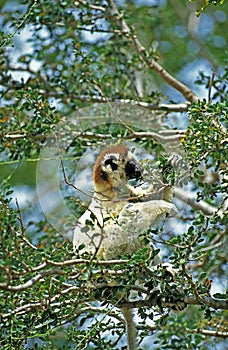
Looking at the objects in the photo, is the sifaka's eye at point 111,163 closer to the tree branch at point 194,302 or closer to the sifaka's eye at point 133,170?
the sifaka's eye at point 133,170

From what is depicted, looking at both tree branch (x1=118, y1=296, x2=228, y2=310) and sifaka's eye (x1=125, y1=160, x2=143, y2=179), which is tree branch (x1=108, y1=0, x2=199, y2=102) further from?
tree branch (x1=118, y1=296, x2=228, y2=310)

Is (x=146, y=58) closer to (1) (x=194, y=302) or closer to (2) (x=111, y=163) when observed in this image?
(2) (x=111, y=163)

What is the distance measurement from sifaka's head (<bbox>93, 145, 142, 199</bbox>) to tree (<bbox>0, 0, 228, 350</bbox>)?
0.20ft

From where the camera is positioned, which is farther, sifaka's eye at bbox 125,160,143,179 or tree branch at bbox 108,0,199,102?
tree branch at bbox 108,0,199,102

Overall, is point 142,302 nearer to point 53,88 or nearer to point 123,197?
point 123,197

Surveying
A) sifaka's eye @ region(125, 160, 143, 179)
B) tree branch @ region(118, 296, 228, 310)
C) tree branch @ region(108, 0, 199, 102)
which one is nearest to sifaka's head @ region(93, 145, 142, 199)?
sifaka's eye @ region(125, 160, 143, 179)

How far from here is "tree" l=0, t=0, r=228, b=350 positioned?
6.70 ft

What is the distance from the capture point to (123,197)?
234cm

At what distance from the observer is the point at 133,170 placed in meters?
2.34

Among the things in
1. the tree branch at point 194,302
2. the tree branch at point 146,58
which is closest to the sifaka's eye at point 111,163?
the tree branch at point 194,302

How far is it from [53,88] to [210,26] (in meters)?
2.51

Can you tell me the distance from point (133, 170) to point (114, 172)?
6cm

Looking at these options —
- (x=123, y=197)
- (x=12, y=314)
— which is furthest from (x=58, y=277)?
(x=123, y=197)

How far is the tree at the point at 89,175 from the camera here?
2.04 metres
